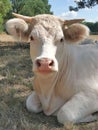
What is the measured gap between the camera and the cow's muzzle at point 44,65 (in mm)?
4324

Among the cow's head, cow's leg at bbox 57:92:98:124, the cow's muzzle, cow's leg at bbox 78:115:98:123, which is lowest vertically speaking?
cow's leg at bbox 78:115:98:123

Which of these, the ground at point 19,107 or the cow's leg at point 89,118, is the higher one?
the cow's leg at point 89,118

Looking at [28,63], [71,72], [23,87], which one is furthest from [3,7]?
[71,72]

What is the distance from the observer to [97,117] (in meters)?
4.92

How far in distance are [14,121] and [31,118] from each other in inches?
11.2

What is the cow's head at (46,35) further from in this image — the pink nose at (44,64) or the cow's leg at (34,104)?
the cow's leg at (34,104)

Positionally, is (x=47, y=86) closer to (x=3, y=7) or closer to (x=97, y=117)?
(x=97, y=117)

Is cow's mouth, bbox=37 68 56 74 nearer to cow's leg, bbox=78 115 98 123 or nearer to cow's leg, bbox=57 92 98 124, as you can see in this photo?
cow's leg, bbox=57 92 98 124

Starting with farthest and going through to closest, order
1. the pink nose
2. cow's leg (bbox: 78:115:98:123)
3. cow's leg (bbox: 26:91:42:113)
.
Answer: cow's leg (bbox: 26:91:42:113)
cow's leg (bbox: 78:115:98:123)
the pink nose

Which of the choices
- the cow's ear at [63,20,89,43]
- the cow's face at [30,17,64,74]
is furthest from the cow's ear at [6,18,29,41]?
the cow's ear at [63,20,89,43]

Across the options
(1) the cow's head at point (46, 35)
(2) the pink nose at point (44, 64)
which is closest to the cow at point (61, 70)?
(1) the cow's head at point (46, 35)

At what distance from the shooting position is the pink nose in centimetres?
432

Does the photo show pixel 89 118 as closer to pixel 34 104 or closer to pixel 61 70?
pixel 61 70

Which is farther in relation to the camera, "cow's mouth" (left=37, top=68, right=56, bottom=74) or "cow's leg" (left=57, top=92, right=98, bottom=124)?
"cow's leg" (left=57, top=92, right=98, bottom=124)
